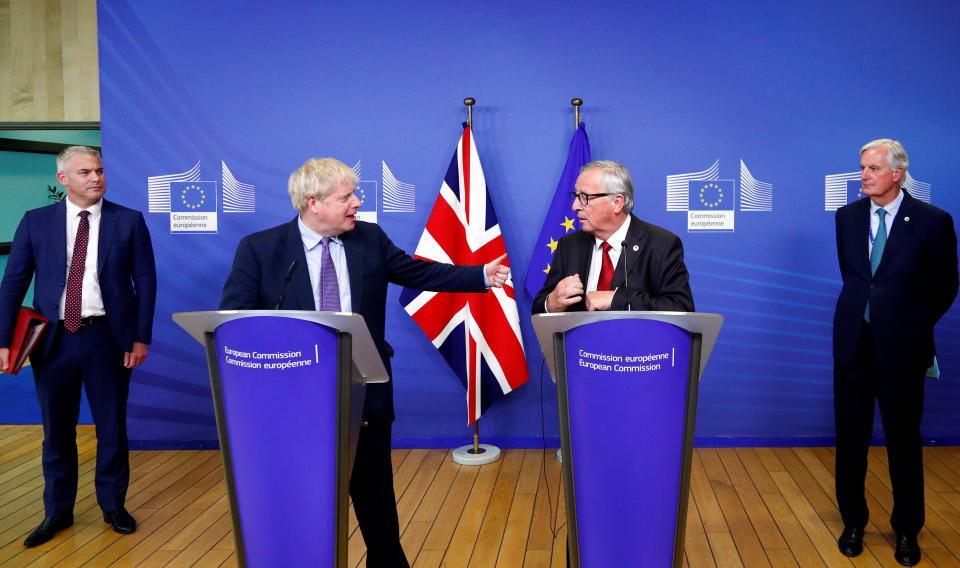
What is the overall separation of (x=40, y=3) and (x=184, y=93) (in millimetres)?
1400

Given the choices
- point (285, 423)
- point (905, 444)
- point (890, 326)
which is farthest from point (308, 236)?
point (905, 444)

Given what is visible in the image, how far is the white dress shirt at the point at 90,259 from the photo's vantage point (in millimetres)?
3645

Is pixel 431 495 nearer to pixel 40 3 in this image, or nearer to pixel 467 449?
pixel 467 449

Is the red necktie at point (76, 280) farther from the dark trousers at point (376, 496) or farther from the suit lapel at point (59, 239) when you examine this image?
the dark trousers at point (376, 496)

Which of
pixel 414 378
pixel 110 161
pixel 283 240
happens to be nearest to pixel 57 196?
pixel 110 161

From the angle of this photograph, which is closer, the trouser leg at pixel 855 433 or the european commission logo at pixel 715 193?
the trouser leg at pixel 855 433

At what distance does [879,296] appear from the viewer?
324 cm

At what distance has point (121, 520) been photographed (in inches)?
143

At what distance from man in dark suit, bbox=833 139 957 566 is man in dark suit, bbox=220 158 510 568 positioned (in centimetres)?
163

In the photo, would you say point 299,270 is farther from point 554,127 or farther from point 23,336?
point 554,127

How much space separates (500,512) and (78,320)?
220 cm

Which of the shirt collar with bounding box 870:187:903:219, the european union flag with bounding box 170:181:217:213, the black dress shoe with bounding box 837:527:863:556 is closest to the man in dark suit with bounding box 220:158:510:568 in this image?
the shirt collar with bounding box 870:187:903:219

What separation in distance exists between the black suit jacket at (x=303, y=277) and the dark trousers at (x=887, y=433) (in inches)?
79.6

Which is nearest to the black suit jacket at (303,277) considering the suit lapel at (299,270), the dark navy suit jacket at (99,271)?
the suit lapel at (299,270)
